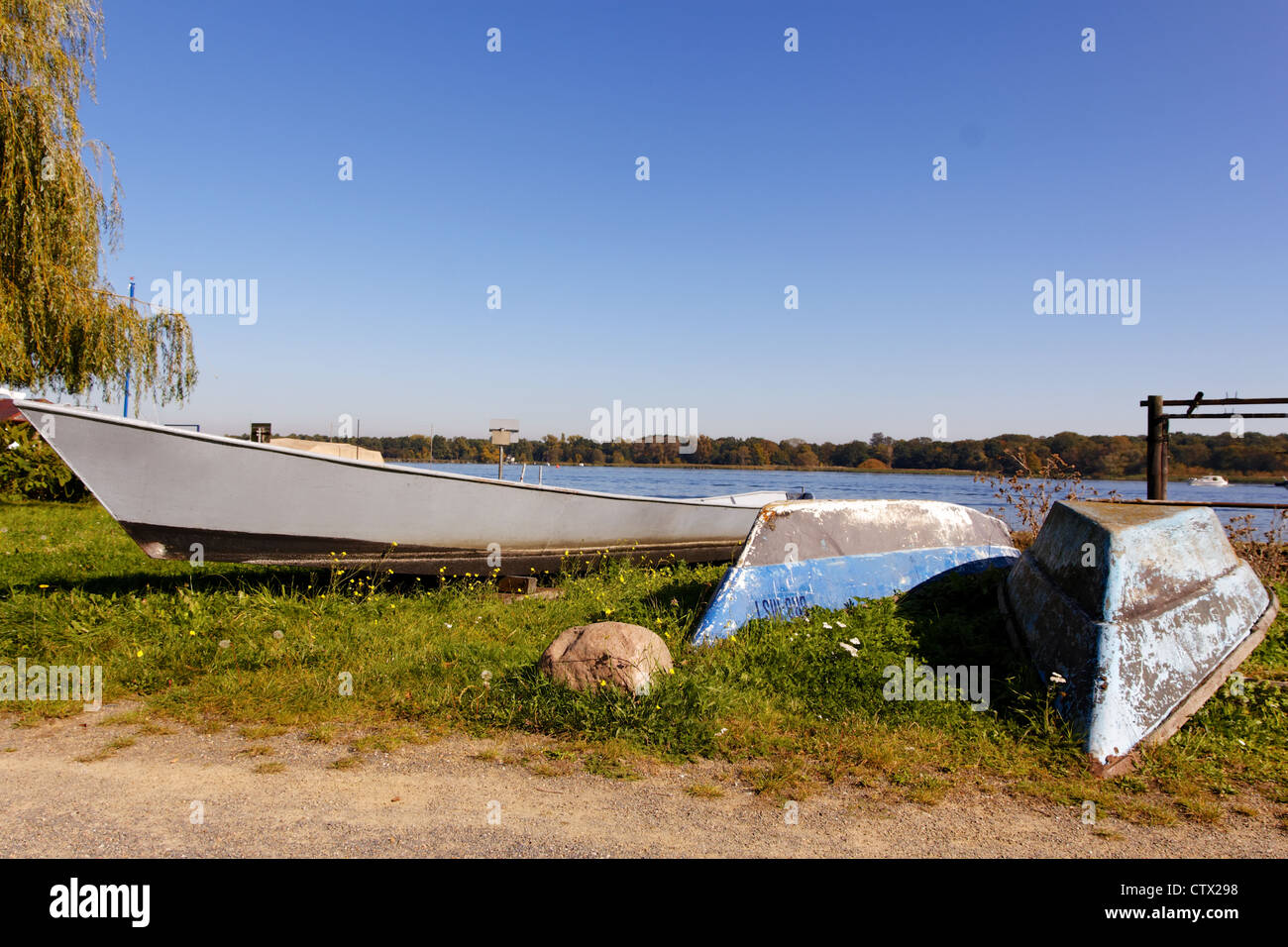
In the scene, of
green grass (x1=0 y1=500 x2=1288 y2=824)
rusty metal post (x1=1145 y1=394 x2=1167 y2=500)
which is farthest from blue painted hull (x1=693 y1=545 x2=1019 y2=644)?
rusty metal post (x1=1145 y1=394 x2=1167 y2=500)

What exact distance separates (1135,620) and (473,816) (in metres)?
3.37

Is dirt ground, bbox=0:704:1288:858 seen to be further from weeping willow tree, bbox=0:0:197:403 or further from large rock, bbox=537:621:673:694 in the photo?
weeping willow tree, bbox=0:0:197:403

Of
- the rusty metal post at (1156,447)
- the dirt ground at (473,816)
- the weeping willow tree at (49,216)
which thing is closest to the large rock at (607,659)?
the dirt ground at (473,816)

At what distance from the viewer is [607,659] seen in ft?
14.0

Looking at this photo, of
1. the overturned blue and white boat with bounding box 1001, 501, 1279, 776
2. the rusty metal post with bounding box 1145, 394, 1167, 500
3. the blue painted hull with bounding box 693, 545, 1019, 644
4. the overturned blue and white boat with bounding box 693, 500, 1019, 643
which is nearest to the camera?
the overturned blue and white boat with bounding box 1001, 501, 1279, 776

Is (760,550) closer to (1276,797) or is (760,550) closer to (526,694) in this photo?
(526,694)

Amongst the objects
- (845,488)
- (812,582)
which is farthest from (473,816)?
(845,488)

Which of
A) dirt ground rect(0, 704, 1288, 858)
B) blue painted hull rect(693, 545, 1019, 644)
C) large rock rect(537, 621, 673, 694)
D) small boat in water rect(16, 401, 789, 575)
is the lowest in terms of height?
dirt ground rect(0, 704, 1288, 858)

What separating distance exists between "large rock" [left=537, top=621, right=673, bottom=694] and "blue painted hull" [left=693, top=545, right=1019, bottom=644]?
85cm

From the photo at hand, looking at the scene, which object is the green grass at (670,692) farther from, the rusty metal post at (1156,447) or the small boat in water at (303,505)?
the rusty metal post at (1156,447)

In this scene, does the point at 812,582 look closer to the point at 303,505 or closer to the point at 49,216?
the point at 303,505

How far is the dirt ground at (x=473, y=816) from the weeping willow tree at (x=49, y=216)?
10.6 meters

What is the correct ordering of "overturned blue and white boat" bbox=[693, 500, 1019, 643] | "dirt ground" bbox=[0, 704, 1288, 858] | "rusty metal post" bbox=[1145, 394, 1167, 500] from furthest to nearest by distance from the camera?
1. "rusty metal post" bbox=[1145, 394, 1167, 500]
2. "overturned blue and white boat" bbox=[693, 500, 1019, 643]
3. "dirt ground" bbox=[0, 704, 1288, 858]

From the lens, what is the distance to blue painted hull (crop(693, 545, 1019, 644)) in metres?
5.34
